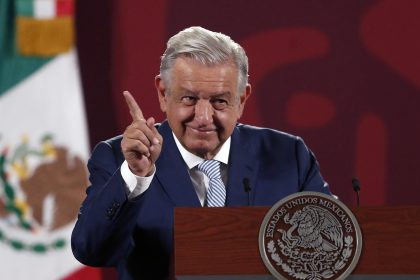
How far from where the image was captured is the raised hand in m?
1.91

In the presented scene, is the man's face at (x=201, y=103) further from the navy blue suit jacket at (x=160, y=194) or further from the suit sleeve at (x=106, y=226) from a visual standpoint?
the suit sleeve at (x=106, y=226)

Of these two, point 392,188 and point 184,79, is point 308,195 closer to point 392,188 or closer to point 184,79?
point 184,79

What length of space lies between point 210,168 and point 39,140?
1474 millimetres

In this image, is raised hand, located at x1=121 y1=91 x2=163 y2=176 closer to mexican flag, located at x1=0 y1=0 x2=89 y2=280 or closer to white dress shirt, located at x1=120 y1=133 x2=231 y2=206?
white dress shirt, located at x1=120 y1=133 x2=231 y2=206

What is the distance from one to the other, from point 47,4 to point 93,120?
50 centimetres

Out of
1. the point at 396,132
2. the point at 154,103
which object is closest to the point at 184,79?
the point at 154,103

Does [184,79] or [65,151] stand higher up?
[184,79]

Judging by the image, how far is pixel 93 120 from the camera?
146 inches

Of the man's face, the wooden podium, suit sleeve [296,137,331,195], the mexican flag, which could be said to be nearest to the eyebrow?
the man's face

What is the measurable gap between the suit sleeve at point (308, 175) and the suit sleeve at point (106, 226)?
56 centimetres

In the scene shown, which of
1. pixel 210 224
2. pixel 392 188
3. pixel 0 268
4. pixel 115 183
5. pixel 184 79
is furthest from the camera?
pixel 392 188

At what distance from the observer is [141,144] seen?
190cm

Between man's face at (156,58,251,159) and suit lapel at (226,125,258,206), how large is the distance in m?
0.06

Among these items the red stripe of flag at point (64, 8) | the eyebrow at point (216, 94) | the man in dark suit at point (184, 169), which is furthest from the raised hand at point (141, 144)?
the red stripe of flag at point (64, 8)
